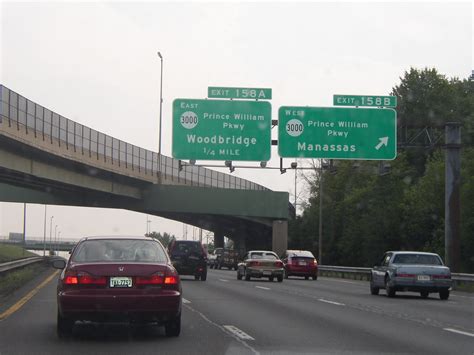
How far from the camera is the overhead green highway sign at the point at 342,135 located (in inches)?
1432

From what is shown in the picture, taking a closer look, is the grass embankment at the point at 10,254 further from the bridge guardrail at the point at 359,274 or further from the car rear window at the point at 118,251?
the car rear window at the point at 118,251

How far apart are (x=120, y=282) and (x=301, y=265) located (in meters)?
31.8

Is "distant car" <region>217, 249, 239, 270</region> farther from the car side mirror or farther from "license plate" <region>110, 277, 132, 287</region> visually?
"license plate" <region>110, 277, 132, 287</region>

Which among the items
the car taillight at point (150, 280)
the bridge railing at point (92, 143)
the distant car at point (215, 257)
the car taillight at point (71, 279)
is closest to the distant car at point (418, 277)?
the car taillight at point (150, 280)

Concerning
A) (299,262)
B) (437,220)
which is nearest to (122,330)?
(299,262)

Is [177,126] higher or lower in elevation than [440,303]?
higher

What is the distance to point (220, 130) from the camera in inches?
1449

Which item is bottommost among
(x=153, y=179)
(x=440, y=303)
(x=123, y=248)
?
(x=440, y=303)

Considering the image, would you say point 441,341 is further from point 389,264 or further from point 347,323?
point 389,264

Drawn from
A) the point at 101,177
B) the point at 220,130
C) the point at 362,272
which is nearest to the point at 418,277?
the point at 220,130

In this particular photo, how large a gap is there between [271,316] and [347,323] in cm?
188

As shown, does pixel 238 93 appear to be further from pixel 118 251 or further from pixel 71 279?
pixel 71 279

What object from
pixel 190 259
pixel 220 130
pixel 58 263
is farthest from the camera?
pixel 220 130

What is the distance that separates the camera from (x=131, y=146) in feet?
171
